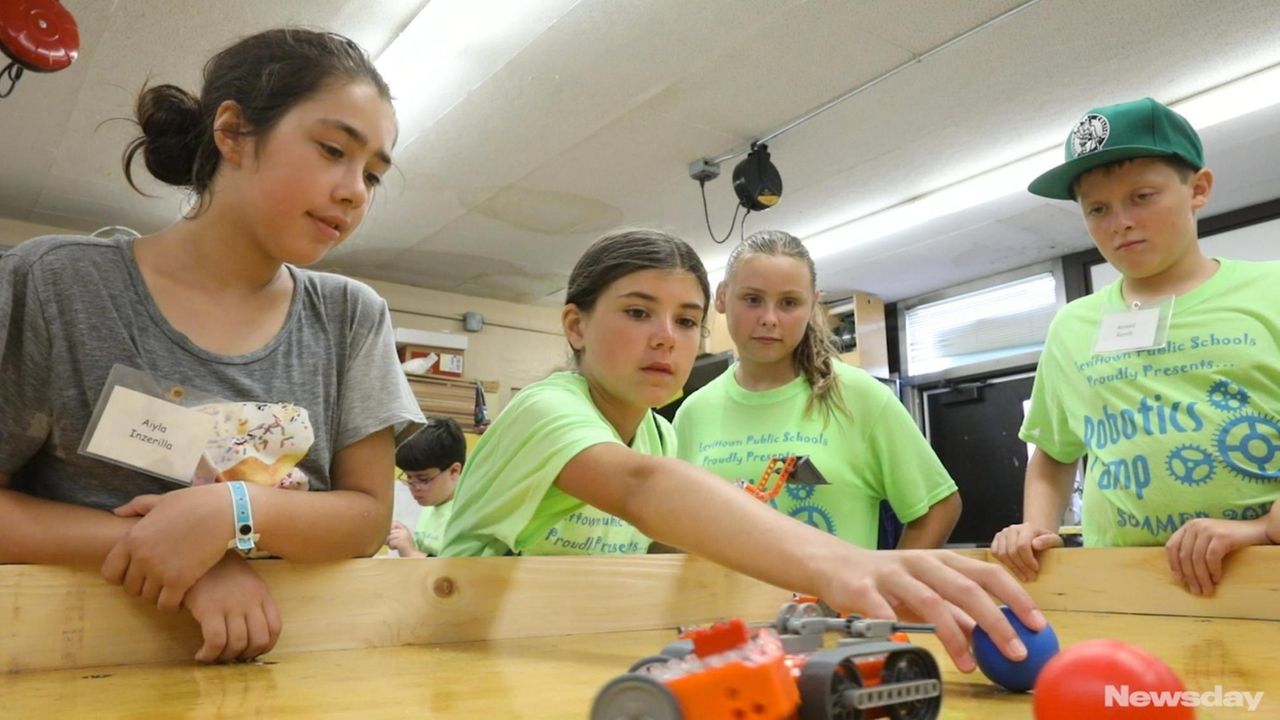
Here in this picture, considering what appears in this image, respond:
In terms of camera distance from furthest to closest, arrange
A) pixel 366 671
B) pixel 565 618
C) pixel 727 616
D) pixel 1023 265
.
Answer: pixel 1023 265 < pixel 727 616 < pixel 565 618 < pixel 366 671

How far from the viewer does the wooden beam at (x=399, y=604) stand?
31.9 inches

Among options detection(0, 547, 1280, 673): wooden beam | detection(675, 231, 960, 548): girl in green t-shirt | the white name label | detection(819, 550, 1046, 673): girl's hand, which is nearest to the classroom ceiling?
detection(675, 231, 960, 548): girl in green t-shirt

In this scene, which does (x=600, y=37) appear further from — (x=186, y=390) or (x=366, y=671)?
(x=366, y=671)

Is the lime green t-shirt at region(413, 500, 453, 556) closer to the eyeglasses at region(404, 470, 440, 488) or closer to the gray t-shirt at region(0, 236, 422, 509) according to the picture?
the eyeglasses at region(404, 470, 440, 488)

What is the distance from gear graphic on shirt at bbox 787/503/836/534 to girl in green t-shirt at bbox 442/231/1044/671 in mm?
318

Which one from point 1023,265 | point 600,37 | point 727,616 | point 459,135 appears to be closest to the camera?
point 727,616

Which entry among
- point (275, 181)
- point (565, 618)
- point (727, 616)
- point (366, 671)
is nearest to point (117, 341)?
point (275, 181)

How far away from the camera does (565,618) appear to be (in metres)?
1.05

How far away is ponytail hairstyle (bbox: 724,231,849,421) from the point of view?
176 cm

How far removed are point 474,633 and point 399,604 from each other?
92 millimetres

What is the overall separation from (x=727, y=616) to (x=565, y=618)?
0.80 feet

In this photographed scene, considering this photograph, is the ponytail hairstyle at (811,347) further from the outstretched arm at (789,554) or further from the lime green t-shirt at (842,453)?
the outstretched arm at (789,554)

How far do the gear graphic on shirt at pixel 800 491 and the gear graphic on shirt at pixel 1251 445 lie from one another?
638 millimetres

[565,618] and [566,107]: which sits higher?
[566,107]
